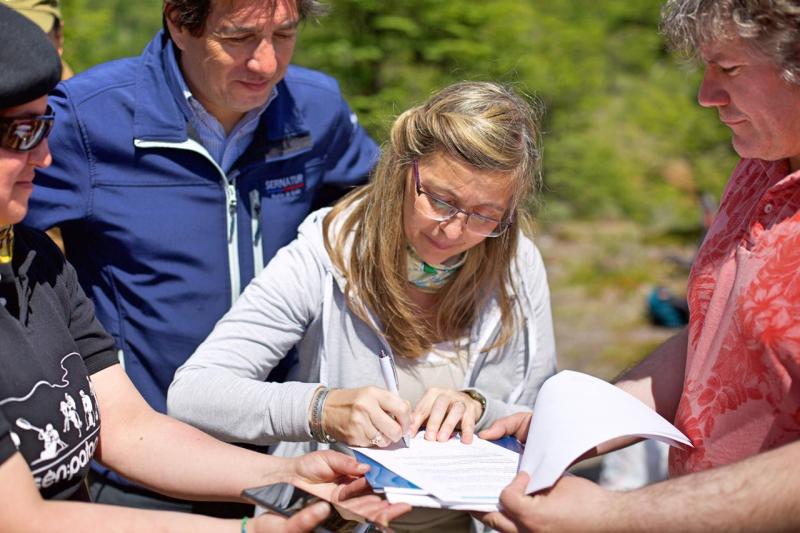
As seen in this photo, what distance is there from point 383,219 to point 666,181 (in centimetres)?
938

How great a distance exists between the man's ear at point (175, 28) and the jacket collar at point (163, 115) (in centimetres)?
9

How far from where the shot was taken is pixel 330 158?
115 inches

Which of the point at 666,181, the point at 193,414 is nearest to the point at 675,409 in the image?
the point at 193,414

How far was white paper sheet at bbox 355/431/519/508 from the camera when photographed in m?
1.84

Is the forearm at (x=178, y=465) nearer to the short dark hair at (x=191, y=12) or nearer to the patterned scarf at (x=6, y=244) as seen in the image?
the patterned scarf at (x=6, y=244)

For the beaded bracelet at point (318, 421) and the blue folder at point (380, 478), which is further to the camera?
the beaded bracelet at point (318, 421)

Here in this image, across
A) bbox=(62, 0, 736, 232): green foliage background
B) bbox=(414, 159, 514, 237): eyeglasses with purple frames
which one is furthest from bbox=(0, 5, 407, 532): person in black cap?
bbox=(62, 0, 736, 232): green foliage background

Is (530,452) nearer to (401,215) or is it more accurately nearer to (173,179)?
(401,215)

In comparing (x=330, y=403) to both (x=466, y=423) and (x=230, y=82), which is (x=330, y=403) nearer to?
(x=466, y=423)

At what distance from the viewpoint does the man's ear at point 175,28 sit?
8.28 ft

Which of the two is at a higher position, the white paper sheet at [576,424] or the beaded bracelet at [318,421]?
the white paper sheet at [576,424]

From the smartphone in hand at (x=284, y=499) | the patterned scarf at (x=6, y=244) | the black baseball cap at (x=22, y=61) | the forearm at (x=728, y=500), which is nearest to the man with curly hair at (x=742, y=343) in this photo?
the forearm at (x=728, y=500)

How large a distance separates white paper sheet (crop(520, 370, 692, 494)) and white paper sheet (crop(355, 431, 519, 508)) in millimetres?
85

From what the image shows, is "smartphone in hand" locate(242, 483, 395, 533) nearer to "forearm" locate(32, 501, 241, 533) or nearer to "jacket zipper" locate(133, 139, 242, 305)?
"forearm" locate(32, 501, 241, 533)
